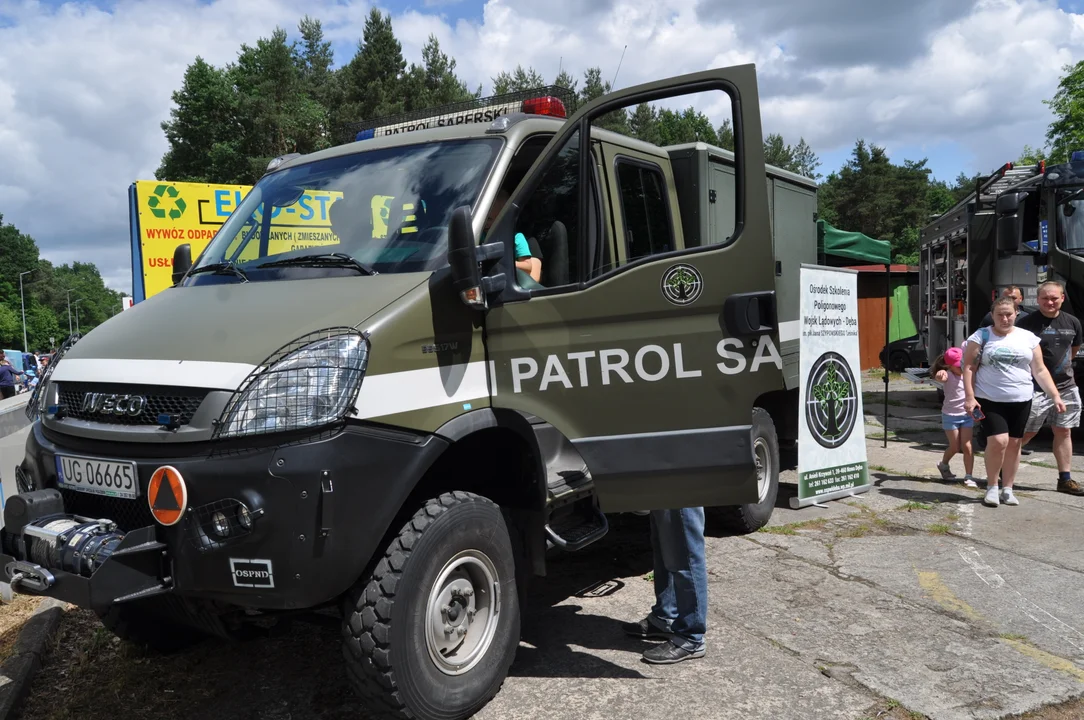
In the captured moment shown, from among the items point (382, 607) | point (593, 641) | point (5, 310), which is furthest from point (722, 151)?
point (5, 310)

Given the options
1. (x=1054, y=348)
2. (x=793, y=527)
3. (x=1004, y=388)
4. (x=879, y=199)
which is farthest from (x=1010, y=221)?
(x=879, y=199)

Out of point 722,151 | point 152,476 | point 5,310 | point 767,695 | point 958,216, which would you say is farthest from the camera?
point 5,310

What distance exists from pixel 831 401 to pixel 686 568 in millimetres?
3492

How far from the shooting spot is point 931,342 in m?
14.0

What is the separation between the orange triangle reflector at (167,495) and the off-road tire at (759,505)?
4.07 meters

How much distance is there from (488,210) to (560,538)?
1.49 m

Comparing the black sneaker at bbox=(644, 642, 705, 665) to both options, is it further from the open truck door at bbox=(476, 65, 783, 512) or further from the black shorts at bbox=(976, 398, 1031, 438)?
the black shorts at bbox=(976, 398, 1031, 438)

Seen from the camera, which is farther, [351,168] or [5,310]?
[5,310]

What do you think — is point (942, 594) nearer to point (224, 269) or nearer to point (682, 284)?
point (682, 284)

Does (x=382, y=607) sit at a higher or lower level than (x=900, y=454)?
higher

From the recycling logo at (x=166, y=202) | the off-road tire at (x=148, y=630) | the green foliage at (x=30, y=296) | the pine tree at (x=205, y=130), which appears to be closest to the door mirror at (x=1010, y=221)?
the off-road tire at (x=148, y=630)

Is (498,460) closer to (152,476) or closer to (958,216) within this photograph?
(152,476)

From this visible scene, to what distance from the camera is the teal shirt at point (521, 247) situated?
3.55 m

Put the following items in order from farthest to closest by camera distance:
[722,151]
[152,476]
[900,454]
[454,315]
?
[900,454] < [722,151] < [454,315] < [152,476]
